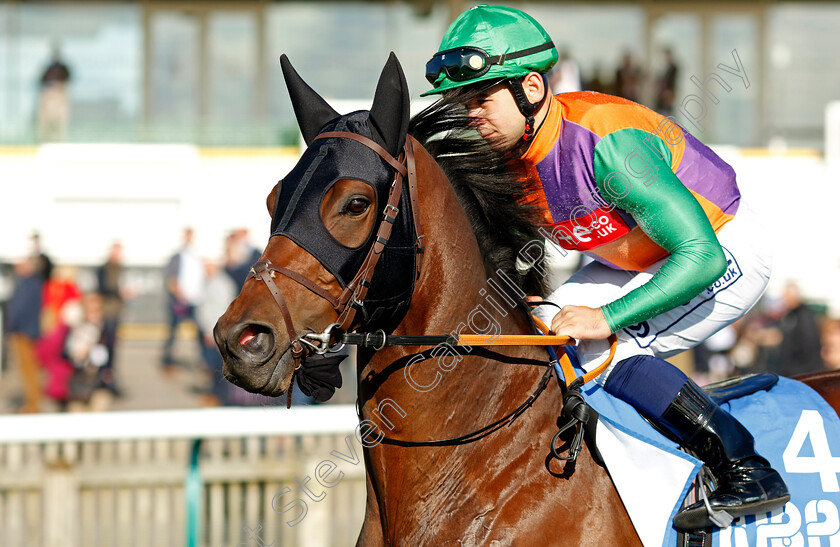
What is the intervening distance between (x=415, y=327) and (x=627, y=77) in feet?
46.9

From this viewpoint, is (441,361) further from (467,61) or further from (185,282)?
(185,282)

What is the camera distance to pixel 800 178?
15219 millimetres

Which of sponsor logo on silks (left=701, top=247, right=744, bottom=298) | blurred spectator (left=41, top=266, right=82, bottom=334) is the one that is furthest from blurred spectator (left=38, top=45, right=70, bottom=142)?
sponsor logo on silks (left=701, top=247, right=744, bottom=298)

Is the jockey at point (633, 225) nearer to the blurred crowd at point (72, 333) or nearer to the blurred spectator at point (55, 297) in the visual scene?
the blurred crowd at point (72, 333)

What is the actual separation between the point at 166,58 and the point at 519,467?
20.2 meters

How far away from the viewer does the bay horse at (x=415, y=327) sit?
2145mm

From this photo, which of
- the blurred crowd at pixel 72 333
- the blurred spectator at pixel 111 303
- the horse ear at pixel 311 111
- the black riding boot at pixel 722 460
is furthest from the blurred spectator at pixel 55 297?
the black riding boot at pixel 722 460

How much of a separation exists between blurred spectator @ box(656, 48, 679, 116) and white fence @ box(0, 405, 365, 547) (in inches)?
442

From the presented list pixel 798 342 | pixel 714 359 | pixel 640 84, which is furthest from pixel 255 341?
pixel 640 84

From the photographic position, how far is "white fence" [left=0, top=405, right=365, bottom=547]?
4.60m

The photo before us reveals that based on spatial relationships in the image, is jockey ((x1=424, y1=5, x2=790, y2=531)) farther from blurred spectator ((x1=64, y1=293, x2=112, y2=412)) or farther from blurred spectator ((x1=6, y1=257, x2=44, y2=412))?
blurred spectator ((x1=6, y1=257, x2=44, y2=412))

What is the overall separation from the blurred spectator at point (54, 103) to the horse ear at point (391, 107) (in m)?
15.9

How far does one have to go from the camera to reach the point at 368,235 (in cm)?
221

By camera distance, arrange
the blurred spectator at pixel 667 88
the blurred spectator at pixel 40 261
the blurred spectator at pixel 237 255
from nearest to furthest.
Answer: the blurred spectator at pixel 237 255 < the blurred spectator at pixel 40 261 < the blurred spectator at pixel 667 88
